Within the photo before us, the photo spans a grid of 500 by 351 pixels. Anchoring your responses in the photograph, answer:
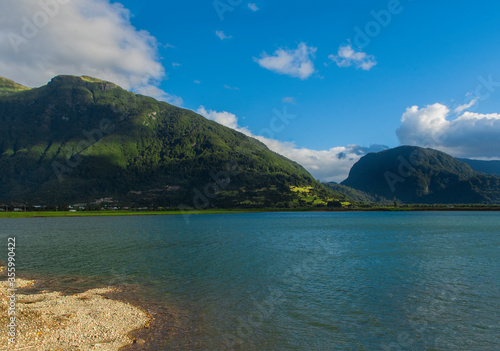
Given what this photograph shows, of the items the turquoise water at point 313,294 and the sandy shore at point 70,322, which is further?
the turquoise water at point 313,294

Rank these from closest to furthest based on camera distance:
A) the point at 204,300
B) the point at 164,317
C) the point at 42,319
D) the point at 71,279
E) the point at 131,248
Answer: the point at 42,319 → the point at 164,317 → the point at 204,300 → the point at 71,279 → the point at 131,248

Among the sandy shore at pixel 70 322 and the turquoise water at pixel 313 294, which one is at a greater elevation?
the sandy shore at pixel 70 322

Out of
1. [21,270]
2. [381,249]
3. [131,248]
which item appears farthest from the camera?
[131,248]

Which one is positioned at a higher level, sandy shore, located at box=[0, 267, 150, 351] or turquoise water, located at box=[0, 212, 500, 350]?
sandy shore, located at box=[0, 267, 150, 351]

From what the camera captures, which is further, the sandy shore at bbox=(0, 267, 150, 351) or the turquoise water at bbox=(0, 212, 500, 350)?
the turquoise water at bbox=(0, 212, 500, 350)

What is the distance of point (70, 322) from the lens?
21.6m

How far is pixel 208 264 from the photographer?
47.2 metres

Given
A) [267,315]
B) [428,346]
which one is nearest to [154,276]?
[267,315]

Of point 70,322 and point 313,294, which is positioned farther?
point 313,294

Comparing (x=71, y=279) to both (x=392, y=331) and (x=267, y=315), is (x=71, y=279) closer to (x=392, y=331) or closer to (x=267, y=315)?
(x=267, y=315)

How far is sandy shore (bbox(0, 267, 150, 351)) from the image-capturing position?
1828cm

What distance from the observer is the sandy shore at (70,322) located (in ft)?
60.0

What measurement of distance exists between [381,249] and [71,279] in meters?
52.7

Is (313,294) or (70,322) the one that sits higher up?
(70,322)
